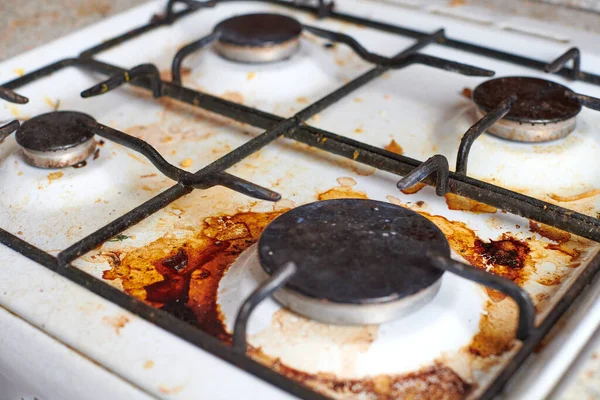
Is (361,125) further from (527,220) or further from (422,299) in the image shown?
(422,299)

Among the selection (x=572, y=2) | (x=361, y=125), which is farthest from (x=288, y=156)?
(x=572, y=2)

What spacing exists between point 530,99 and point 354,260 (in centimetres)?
37

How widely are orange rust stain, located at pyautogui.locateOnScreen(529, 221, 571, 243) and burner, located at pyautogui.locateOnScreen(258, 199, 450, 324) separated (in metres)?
0.14

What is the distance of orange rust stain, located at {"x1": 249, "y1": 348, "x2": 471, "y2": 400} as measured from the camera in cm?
49

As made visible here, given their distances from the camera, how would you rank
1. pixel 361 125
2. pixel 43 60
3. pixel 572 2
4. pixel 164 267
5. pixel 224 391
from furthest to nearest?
1. pixel 572 2
2. pixel 43 60
3. pixel 361 125
4. pixel 164 267
5. pixel 224 391

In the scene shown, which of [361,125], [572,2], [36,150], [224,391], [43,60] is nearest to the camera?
[224,391]

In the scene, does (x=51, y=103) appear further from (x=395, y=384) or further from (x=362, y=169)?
(x=395, y=384)

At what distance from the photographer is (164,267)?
0.63 metres

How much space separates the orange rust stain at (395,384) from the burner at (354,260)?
0.04 meters

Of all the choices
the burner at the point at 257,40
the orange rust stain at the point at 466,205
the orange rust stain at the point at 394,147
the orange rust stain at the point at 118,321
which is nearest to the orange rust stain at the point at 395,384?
the orange rust stain at the point at 118,321

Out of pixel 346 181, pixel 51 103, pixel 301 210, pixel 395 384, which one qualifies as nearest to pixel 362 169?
pixel 346 181

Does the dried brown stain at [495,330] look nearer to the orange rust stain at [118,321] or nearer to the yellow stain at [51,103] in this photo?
the orange rust stain at [118,321]

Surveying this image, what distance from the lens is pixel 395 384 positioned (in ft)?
1.65

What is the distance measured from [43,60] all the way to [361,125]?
0.44 metres
